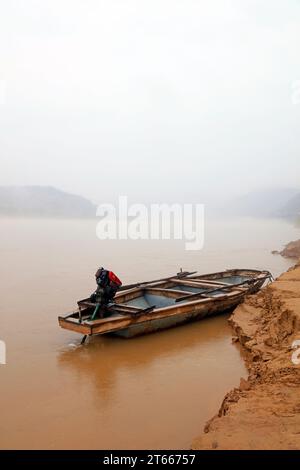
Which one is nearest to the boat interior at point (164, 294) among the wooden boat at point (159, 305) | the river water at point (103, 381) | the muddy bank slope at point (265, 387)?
the wooden boat at point (159, 305)

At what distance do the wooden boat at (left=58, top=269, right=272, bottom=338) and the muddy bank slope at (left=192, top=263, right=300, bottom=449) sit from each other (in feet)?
2.36

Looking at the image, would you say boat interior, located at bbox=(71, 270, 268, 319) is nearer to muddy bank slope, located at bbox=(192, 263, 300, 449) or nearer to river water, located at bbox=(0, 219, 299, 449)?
river water, located at bbox=(0, 219, 299, 449)

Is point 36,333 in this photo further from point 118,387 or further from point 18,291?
point 18,291

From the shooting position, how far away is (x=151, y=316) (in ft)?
28.4

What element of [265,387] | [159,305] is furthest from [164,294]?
[265,387]

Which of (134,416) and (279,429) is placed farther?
(134,416)

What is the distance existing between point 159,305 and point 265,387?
17.2ft

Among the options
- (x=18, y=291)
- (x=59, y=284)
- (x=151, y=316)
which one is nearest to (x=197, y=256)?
(x=59, y=284)

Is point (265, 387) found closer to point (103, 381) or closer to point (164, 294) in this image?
point (103, 381)

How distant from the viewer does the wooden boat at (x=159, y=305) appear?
26.4 feet

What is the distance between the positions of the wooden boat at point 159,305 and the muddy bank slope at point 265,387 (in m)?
0.72

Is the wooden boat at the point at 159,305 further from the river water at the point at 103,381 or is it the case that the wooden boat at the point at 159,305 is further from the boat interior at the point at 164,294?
the river water at the point at 103,381

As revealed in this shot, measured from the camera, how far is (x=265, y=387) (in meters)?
5.62
